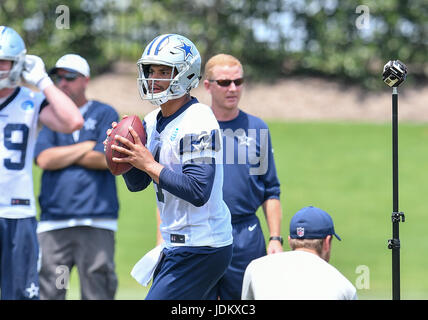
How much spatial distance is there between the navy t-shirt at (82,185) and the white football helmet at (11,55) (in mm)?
1402

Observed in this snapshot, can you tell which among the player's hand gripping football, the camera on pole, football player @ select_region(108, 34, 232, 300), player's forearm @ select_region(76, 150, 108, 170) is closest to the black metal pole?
the camera on pole

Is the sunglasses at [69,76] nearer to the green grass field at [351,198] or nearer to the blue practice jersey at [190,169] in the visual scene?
the blue practice jersey at [190,169]

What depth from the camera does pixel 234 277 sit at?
5648mm

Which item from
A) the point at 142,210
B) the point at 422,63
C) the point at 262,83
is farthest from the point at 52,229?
the point at 422,63

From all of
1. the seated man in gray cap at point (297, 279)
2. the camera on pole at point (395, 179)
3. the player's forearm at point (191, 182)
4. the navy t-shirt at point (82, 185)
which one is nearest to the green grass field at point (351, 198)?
the navy t-shirt at point (82, 185)

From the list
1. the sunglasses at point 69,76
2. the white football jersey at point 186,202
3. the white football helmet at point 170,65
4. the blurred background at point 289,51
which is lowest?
the white football jersey at point 186,202

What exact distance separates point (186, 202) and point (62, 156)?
255 centimetres

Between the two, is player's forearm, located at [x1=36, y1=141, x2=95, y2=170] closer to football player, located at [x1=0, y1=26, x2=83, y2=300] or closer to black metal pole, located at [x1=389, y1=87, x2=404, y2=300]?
football player, located at [x1=0, y1=26, x2=83, y2=300]

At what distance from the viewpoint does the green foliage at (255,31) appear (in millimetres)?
23641

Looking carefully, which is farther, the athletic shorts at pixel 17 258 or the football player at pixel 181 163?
the athletic shorts at pixel 17 258

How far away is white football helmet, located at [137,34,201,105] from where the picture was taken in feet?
14.8

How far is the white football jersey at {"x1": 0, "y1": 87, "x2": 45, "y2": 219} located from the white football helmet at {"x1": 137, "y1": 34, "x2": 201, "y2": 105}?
52.5 inches

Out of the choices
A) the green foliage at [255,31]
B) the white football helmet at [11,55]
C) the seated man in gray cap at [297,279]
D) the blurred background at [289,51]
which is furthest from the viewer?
the green foliage at [255,31]
